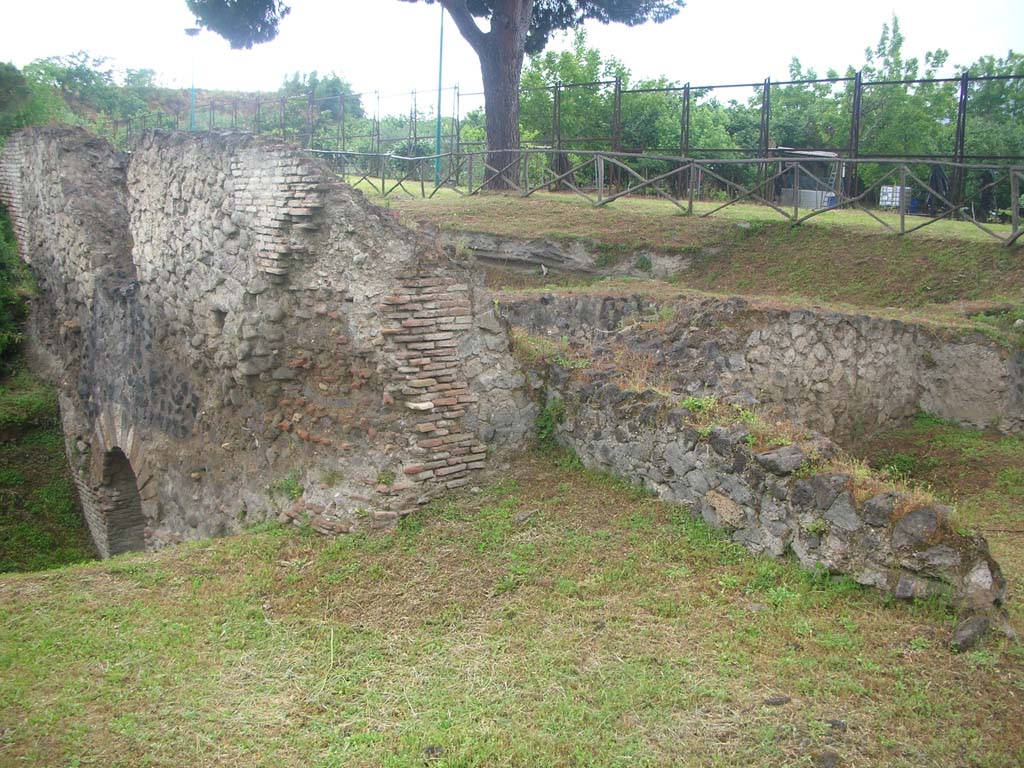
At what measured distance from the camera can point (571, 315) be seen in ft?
35.6

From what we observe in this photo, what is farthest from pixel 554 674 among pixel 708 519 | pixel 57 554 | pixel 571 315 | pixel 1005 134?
pixel 1005 134

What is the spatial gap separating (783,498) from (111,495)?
25.5ft

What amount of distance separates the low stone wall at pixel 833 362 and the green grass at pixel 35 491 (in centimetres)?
629

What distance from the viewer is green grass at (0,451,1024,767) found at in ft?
13.0

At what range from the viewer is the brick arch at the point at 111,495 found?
10.2 metres

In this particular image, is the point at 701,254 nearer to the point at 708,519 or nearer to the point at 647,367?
the point at 647,367

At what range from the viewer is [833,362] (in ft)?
29.1

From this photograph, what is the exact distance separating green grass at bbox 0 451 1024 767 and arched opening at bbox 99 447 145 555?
4581 millimetres

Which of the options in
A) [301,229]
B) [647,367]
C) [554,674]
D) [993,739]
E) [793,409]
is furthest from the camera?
[793,409]

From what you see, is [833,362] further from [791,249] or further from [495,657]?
[495,657]

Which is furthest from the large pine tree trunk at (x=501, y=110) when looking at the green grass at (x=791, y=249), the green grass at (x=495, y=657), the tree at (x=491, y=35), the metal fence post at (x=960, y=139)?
the green grass at (x=495, y=657)

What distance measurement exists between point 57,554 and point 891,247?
10.6 meters

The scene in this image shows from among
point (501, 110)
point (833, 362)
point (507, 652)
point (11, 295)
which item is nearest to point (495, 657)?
point (507, 652)

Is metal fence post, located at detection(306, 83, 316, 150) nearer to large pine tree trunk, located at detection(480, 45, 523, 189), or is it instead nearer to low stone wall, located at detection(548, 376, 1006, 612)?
large pine tree trunk, located at detection(480, 45, 523, 189)
